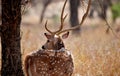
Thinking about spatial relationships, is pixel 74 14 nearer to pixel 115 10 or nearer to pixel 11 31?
pixel 115 10

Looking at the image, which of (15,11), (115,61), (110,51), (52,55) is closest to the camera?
(52,55)

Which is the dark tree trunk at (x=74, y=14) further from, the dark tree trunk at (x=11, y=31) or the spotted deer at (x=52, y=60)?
the spotted deer at (x=52, y=60)

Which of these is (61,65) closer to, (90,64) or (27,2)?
(27,2)

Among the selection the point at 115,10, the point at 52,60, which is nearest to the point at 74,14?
the point at 115,10

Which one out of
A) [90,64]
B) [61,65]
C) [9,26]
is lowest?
[90,64]

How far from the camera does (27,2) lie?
621cm

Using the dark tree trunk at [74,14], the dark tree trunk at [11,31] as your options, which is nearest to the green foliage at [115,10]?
the dark tree trunk at [74,14]

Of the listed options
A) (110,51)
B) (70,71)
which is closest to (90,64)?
(110,51)

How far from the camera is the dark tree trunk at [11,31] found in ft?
19.5

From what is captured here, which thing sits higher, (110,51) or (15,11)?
(15,11)

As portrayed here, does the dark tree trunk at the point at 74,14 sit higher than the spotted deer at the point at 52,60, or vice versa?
the spotted deer at the point at 52,60

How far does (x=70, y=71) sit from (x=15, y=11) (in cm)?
109

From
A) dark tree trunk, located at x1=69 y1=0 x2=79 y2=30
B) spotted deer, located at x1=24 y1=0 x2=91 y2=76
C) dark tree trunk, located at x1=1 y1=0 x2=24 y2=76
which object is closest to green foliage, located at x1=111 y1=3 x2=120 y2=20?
dark tree trunk, located at x1=69 y1=0 x2=79 y2=30

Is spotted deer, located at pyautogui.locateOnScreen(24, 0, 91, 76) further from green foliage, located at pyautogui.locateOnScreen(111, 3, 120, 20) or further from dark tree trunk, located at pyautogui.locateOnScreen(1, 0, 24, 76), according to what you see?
green foliage, located at pyautogui.locateOnScreen(111, 3, 120, 20)
